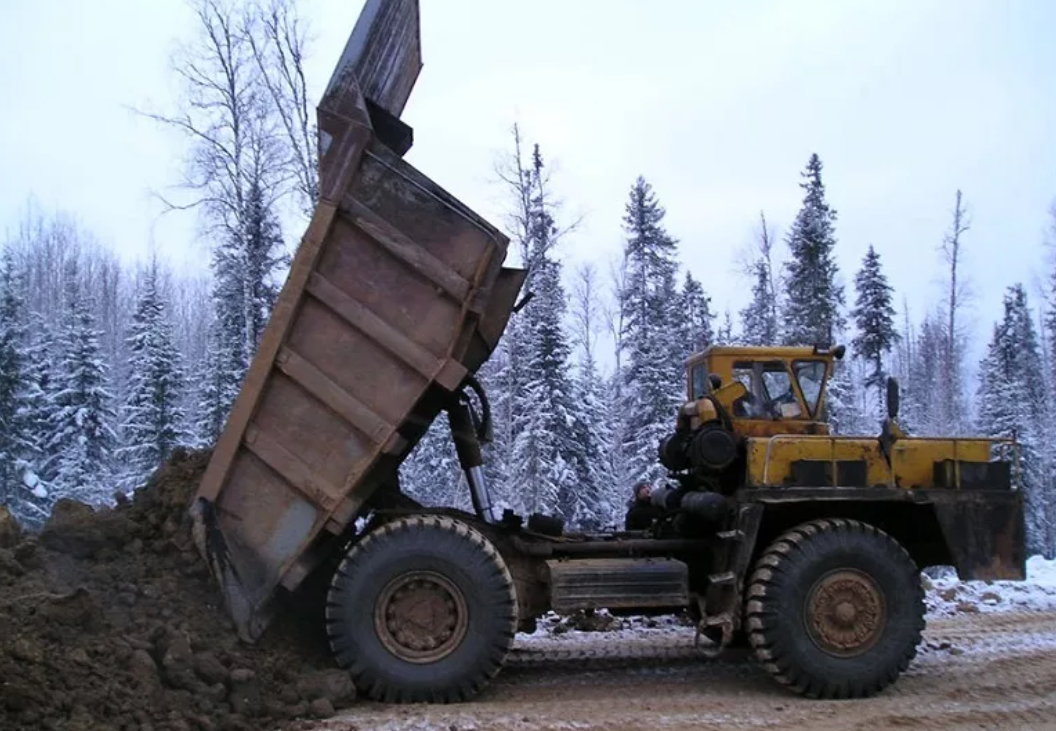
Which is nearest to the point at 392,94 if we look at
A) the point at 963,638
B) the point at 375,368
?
the point at 375,368

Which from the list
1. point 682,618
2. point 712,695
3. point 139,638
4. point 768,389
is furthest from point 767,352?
point 139,638

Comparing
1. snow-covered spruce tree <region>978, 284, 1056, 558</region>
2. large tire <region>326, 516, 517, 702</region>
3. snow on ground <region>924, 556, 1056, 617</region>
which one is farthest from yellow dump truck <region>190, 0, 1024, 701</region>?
snow-covered spruce tree <region>978, 284, 1056, 558</region>

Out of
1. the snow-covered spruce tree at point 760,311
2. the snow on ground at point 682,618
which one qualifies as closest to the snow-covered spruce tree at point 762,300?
the snow-covered spruce tree at point 760,311

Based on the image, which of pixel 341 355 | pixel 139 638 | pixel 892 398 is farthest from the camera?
pixel 892 398

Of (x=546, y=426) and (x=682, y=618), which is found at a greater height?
(x=546, y=426)

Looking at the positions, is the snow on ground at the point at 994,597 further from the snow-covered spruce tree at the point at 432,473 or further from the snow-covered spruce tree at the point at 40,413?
the snow-covered spruce tree at the point at 40,413

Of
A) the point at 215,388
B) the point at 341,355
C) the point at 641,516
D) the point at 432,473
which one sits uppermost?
the point at 215,388

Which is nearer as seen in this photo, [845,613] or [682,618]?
[845,613]

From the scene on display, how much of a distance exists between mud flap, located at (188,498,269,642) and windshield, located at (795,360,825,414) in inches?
196

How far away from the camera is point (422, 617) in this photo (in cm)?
746

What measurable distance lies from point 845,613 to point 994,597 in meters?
6.63

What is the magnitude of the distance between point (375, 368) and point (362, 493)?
96 centimetres

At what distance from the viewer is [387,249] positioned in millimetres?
7367

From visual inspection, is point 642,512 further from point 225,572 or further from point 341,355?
point 225,572
